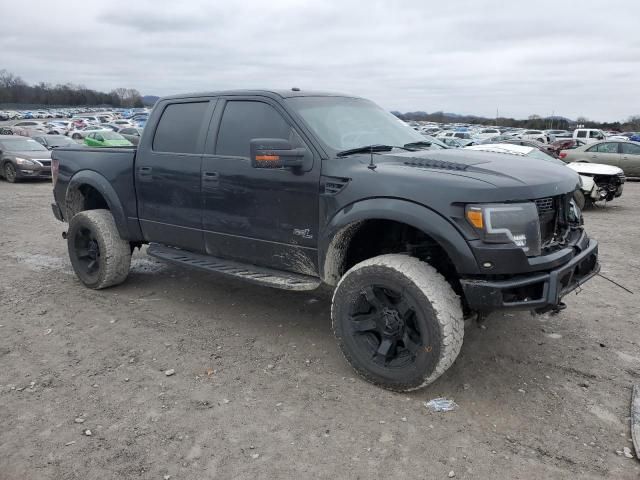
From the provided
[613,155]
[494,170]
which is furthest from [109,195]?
[613,155]

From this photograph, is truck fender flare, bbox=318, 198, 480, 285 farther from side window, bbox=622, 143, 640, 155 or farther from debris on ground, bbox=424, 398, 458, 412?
side window, bbox=622, 143, 640, 155

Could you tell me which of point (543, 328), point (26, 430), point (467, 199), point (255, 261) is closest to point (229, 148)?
point (255, 261)

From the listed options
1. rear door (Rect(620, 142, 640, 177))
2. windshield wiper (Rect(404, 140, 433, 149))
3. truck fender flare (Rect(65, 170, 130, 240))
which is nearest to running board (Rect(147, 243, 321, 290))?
truck fender flare (Rect(65, 170, 130, 240))

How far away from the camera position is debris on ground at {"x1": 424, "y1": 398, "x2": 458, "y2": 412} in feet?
10.9

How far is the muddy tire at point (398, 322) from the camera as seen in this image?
128 inches

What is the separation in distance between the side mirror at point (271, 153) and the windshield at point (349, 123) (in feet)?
1.19

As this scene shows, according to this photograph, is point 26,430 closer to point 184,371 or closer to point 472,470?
point 184,371

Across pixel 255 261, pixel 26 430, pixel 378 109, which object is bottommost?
pixel 26 430

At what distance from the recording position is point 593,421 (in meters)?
3.17

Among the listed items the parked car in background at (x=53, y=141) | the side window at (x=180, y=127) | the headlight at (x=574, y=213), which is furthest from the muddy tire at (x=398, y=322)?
the parked car in background at (x=53, y=141)

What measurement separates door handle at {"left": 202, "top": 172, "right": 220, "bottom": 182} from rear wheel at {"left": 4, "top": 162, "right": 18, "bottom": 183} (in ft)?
45.4

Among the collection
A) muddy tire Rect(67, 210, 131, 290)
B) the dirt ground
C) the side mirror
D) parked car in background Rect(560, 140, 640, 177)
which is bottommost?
the dirt ground

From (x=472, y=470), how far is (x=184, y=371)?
6.85ft

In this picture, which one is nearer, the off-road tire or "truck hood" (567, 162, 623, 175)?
"truck hood" (567, 162, 623, 175)
